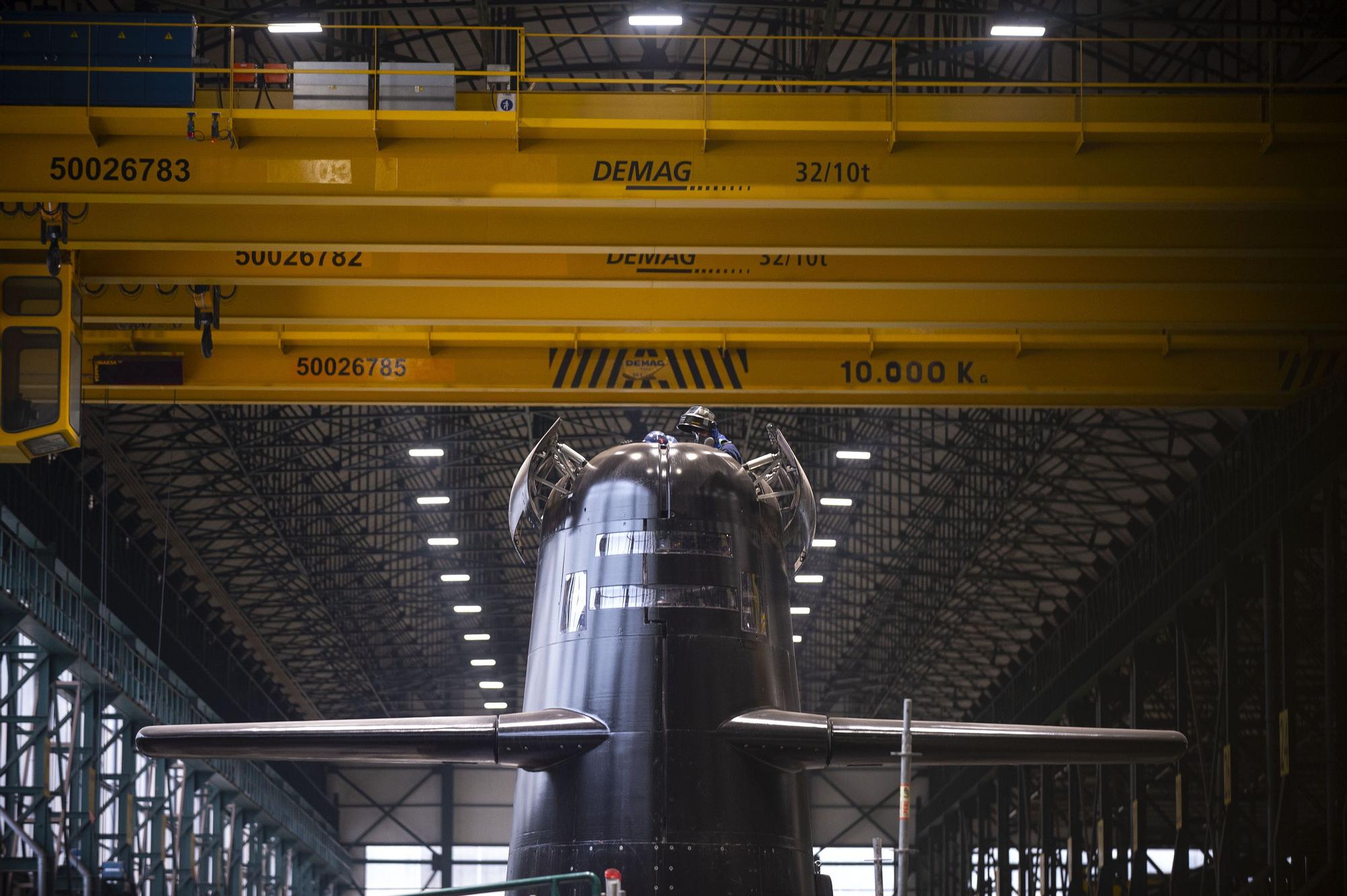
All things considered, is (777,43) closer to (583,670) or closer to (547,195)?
(547,195)

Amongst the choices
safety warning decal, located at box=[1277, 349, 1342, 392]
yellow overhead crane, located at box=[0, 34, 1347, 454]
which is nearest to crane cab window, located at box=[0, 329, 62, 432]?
yellow overhead crane, located at box=[0, 34, 1347, 454]

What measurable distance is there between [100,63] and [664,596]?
12054 millimetres

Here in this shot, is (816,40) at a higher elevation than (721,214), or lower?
higher

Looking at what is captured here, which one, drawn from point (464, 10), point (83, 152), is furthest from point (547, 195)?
point (464, 10)

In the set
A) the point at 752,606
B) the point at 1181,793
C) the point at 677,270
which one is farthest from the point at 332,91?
the point at 1181,793

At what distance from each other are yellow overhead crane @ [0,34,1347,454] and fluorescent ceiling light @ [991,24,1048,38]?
15.0ft

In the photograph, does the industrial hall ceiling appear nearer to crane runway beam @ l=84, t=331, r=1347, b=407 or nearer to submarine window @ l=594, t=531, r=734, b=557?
crane runway beam @ l=84, t=331, r=1347, b=407

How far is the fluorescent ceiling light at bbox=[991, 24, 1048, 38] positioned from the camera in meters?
27.3

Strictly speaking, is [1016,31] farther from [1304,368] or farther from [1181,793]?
[1181,793]

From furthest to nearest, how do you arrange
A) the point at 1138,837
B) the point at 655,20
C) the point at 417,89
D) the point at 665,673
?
1. the point at 1138,837
2. the point at 655,20
3. the point at 417,89
4. the point at 665,673

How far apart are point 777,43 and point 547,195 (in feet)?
60.1

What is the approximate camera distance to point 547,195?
21984 millimetres

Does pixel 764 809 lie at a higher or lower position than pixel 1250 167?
lower

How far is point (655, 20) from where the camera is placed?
1098 inches
